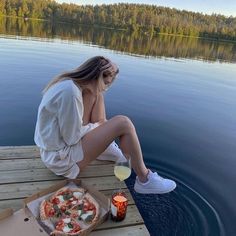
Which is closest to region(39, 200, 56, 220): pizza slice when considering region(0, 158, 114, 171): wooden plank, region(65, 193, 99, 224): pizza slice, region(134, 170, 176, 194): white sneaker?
region(65, 193, 99, 224): pizza slice

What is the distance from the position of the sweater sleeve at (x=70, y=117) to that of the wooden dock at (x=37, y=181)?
0.54 m

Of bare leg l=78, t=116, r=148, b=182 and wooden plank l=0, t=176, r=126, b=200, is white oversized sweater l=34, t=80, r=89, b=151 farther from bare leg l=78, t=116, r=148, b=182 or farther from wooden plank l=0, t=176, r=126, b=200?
wooden plank l=0, t=176, r=126, b=200

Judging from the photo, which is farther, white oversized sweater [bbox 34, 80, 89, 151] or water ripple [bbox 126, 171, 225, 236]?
water ripple [bbox 126, 171, 225, 236]

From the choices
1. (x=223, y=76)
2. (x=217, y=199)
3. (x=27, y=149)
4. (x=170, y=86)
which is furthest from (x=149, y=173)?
(x=223, y=76)

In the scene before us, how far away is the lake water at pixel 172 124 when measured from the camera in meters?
3.19

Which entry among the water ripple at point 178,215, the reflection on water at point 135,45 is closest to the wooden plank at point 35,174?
the water ripple at point 178,215

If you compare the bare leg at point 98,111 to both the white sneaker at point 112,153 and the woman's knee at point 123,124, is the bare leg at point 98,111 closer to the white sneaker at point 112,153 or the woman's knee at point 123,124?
the white sneaker at point 112,153

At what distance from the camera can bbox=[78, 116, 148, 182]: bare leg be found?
270cm

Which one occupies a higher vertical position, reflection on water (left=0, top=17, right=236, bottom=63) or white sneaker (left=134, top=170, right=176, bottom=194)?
reflection on water (left=0, top=17, right=236, bottom=63)

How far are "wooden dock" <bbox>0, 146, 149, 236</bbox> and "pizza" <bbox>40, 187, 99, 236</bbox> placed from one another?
0.14 metres

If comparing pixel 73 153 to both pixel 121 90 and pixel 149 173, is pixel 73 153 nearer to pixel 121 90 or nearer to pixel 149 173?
pixel 149 173

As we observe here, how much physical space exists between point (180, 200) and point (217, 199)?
599mm

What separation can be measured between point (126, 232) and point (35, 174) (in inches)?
46.5

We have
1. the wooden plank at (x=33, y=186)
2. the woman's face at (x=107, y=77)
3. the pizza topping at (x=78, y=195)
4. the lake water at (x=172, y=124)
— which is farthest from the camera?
the lake water at (x=172, y=124)
